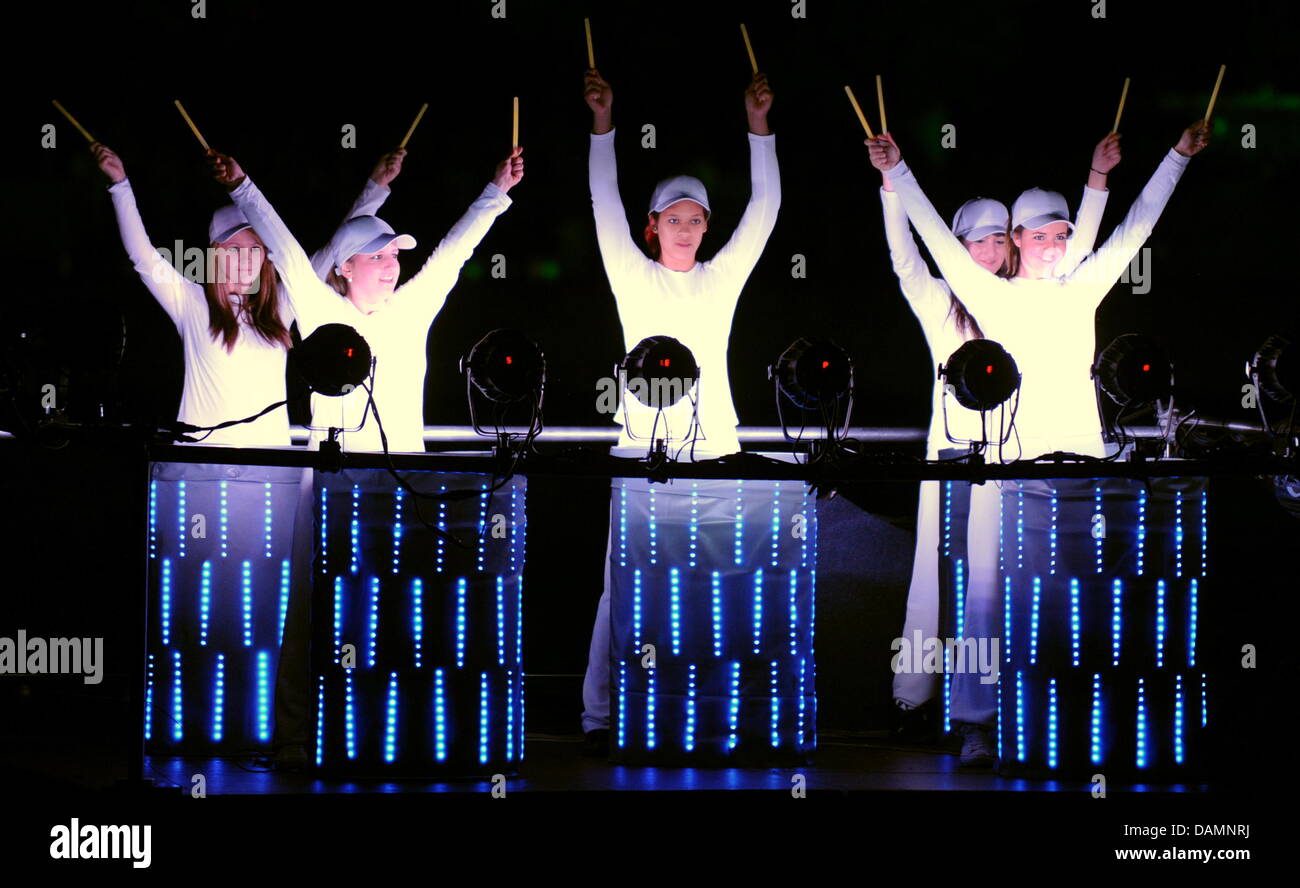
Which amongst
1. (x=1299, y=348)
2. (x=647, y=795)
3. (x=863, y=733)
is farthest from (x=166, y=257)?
(x=1299, y=348)

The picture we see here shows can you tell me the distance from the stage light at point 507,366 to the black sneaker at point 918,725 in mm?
2125

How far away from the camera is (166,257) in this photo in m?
6.25

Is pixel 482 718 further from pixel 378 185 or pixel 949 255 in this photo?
pixel 949 255

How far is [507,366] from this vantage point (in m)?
5.20

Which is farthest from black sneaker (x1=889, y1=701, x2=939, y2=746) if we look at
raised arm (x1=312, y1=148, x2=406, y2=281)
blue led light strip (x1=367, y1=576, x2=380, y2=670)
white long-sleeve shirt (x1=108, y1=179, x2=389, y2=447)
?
raised arm (x1=312, y1=148, x2=406, y2=281)

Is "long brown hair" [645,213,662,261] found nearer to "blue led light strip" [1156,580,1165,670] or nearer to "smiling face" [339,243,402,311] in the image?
"smiling face" [339,243,402,311]

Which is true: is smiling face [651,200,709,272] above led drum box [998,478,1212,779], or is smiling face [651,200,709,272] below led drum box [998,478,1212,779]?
above

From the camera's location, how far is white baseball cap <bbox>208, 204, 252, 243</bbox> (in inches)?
233

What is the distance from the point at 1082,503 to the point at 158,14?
4.53 metres

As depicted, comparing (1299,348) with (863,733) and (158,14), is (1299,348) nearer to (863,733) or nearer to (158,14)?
(863,733)

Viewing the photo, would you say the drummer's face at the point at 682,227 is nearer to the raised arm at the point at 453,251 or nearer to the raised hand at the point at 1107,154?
the raised arm at the point at 453,251

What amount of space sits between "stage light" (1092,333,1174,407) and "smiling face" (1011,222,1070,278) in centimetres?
80

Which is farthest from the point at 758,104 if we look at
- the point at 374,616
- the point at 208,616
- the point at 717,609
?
the point at 208,616
